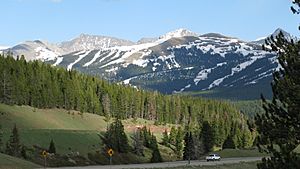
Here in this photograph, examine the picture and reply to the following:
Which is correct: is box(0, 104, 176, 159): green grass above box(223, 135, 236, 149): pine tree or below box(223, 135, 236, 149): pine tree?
above

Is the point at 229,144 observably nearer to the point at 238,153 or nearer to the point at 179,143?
the point at 179,143

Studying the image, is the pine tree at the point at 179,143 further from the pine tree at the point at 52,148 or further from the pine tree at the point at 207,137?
the pine tree at the point at 52,148

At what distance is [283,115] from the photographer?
79.7 ft

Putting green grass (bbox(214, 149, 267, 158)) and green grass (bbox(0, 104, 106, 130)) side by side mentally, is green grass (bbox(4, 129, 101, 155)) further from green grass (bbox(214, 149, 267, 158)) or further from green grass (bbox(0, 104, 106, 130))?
green grass (bbox(214, 149, 267, 158))

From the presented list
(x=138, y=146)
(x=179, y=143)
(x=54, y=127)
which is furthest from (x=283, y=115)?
(x=54, y=127)

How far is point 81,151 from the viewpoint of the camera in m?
132

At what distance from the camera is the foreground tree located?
23609 millimetres

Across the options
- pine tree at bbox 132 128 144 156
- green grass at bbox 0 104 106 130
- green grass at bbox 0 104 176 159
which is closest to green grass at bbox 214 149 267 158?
pine tree at bbox 132 128 144 156

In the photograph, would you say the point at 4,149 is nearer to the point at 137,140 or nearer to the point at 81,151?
the point at 81,151

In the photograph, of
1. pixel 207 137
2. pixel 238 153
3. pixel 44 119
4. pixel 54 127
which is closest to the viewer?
pixel 238 153

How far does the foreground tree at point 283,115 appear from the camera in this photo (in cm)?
2361

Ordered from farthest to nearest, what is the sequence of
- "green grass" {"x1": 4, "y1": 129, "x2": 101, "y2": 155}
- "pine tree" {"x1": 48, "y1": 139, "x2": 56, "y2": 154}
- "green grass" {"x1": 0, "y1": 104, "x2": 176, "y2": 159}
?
"green grass" {"x1": 0, "y1": 104, "x2": 176, "y2": 159} < "green grass" {"x1": 4, "y1": 129, "x2": 101, "y2": 155} < "pine tree" {"x1": 48, "y1": 139, "x2": 56, "y2": 154}

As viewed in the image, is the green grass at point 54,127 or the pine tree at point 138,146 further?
the pine tree at point 138,146

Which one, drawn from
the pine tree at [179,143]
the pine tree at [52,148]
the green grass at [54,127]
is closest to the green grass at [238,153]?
the green grass at [54,127]
